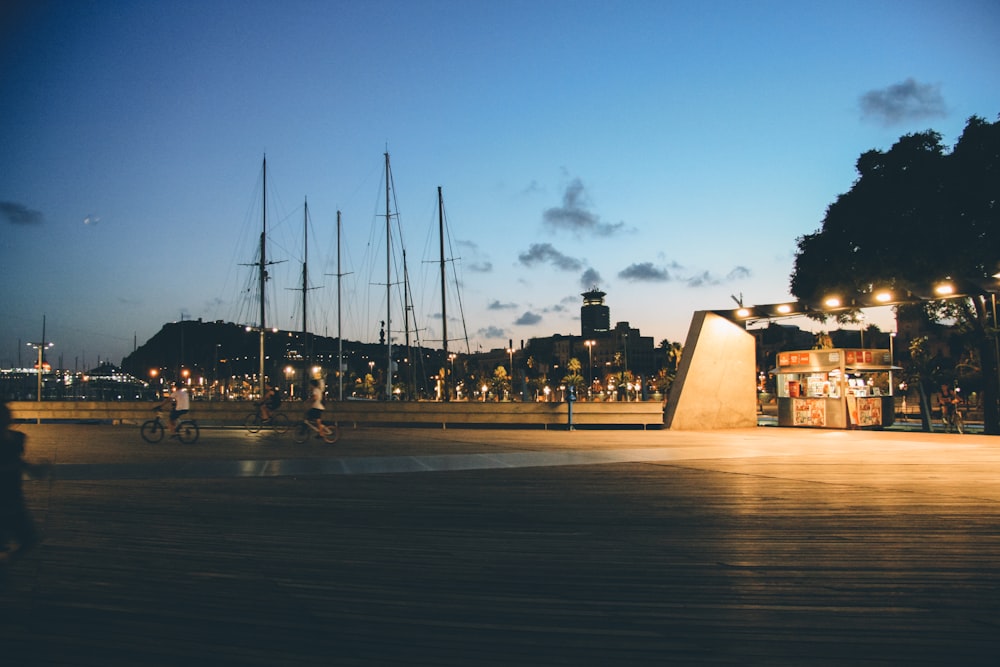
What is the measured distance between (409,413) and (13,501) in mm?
25496

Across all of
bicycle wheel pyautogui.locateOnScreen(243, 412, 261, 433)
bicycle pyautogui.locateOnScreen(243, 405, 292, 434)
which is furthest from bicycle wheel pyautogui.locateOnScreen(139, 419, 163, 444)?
bicycle wheel pyautogui.locateOnScreen(243, 412, 261, 433)

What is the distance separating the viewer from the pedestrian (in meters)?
5.27

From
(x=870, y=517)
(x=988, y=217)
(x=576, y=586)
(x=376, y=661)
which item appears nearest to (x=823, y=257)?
(x=988, y=217)

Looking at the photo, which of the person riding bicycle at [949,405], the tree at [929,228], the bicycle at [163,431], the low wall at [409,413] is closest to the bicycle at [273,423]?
the bicycle at [163,431]

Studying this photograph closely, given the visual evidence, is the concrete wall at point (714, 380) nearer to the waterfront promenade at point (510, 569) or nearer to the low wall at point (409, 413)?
the low wall at point (409, 413)

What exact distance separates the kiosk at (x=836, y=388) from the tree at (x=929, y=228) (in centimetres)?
187

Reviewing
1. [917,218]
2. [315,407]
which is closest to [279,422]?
[315,407]

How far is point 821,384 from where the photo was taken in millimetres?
26781

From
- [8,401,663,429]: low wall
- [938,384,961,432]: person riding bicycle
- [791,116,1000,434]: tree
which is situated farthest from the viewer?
[8,401,663,429]: low wall

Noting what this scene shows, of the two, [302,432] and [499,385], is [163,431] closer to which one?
[302,432]

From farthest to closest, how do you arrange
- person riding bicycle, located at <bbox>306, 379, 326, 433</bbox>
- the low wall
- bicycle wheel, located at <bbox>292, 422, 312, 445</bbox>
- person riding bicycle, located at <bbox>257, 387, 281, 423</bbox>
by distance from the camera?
the low wall < person riding bicycle, located at <bbox>257, 387, 281, 423</bbox> < bicycle wheel, located at <bbox>292, 422, 312, 445</bbox> < person riding bicycle, located at <bbox>306, 379, 326, 433</bbox>

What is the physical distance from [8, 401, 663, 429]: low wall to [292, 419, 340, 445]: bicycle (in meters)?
9.33

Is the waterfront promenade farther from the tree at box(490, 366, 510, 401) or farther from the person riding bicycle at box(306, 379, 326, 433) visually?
the tree at box(490, 366, 510, 401)

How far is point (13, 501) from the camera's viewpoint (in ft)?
17.6
